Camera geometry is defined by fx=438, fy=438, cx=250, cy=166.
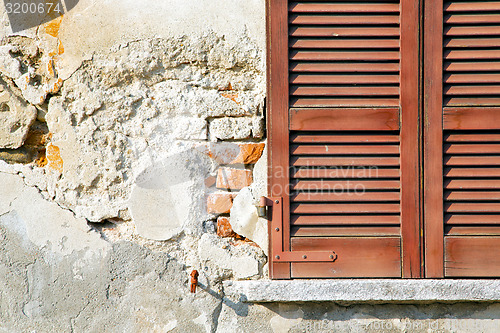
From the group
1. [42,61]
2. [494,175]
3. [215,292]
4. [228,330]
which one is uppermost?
[42,61]

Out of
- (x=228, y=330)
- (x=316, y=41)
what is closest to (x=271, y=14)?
(x=316, y=41)

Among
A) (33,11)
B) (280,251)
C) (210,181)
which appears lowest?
(280,251)

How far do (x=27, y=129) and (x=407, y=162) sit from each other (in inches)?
64.0

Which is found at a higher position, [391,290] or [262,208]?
[262,208]

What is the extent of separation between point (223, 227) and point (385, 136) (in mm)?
786

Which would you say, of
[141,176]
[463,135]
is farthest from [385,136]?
[141,176]

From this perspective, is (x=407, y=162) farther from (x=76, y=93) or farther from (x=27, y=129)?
(x=27, y=129)

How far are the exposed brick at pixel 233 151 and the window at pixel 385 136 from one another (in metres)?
0.11

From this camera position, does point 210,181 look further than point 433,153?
Yes

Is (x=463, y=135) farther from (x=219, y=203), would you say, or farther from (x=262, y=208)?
(x=219, y=203)

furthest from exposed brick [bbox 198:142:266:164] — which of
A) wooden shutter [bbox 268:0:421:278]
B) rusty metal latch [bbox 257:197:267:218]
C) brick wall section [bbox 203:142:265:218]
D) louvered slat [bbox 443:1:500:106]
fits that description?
louvered slat [bbox 443:1:500:106]

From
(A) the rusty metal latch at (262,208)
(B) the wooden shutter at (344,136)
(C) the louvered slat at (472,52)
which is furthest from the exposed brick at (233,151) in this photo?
(C) the louvered slat at (472,52)

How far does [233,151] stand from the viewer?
189cm

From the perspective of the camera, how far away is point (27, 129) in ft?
6.23
